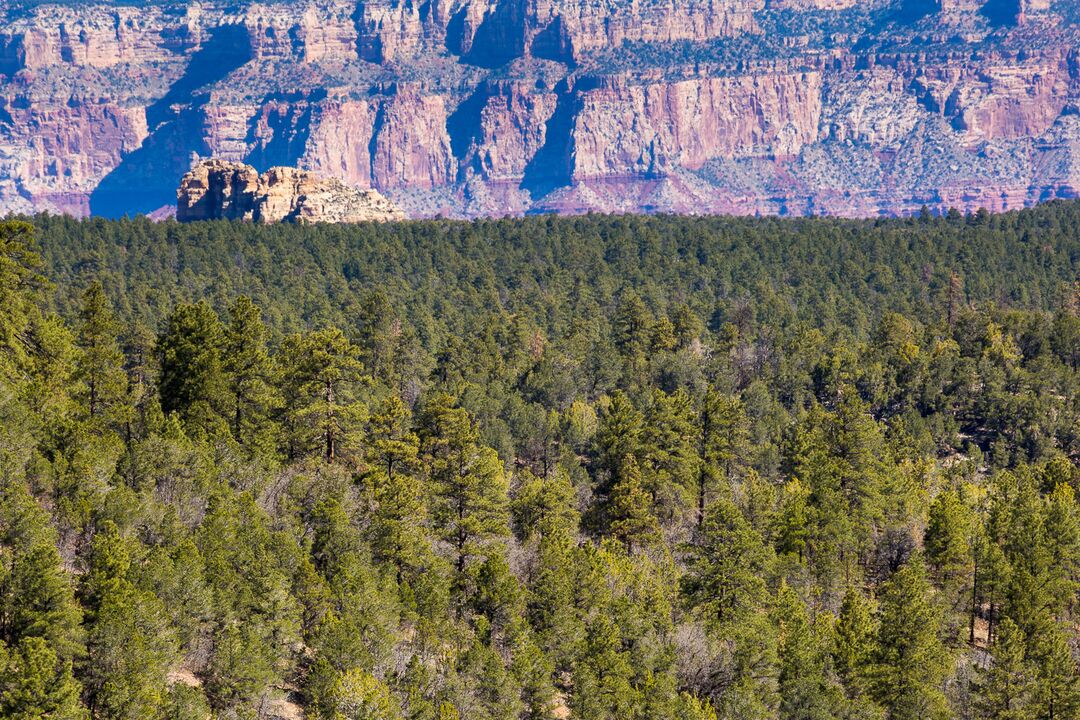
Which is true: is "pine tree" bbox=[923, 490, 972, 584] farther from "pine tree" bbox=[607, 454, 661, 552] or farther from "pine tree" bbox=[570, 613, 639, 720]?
→ "pine tree" bbox=[570, 613, 639, 720]

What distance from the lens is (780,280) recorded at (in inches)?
7721

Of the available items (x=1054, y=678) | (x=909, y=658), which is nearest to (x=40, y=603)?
(x=909, y=658)

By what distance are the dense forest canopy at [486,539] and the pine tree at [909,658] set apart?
145 millimetres

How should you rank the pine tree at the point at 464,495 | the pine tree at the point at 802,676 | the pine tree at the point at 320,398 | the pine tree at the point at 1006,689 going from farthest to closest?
the pine tree at the point at 320,398 < the pine tree at the point at 464,495 < the pine tree at the point at 1006,689 < the pine tree at the point at 802,676

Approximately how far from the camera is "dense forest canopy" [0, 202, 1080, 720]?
215ft

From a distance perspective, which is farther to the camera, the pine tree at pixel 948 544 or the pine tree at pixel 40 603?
the pine tree at pixel 948 544

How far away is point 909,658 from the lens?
77938 mm

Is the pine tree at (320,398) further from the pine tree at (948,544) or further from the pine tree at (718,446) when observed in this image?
the pine tree at (948,544)

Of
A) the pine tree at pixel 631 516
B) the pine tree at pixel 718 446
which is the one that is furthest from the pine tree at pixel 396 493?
the pine tree at pixel 718 446

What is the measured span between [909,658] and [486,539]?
827 inches

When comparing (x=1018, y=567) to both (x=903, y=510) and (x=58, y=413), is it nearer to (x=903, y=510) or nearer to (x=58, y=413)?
(x=903, y=510)

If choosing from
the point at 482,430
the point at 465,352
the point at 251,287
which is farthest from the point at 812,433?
the point at 251,287

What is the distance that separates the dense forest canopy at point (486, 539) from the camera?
65625mm

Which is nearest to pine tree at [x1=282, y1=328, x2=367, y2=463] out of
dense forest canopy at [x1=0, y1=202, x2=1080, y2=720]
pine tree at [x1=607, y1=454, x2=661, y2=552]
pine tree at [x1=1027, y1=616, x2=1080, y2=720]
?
dense forest canopy at [x1=0, y1=202, x2=1080, y2=720]
